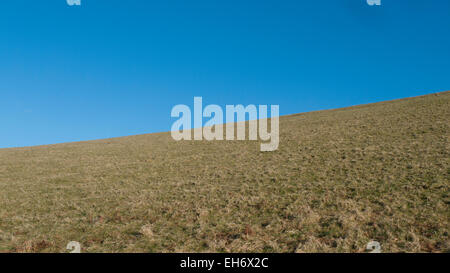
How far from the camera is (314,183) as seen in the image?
12648 millimetres

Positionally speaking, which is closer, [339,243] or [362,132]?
[339,243]

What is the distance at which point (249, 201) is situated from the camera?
11047 mm

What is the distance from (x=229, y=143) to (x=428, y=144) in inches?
678

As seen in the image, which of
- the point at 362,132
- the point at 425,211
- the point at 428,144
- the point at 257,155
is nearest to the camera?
the point at 425,211

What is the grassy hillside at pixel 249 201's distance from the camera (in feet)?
25.5

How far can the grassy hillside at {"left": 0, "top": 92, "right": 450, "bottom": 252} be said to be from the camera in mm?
7758

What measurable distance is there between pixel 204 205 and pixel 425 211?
8.13 meters

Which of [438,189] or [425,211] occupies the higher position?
[438,189]

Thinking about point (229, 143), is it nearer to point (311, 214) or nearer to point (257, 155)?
point (257, 155)
